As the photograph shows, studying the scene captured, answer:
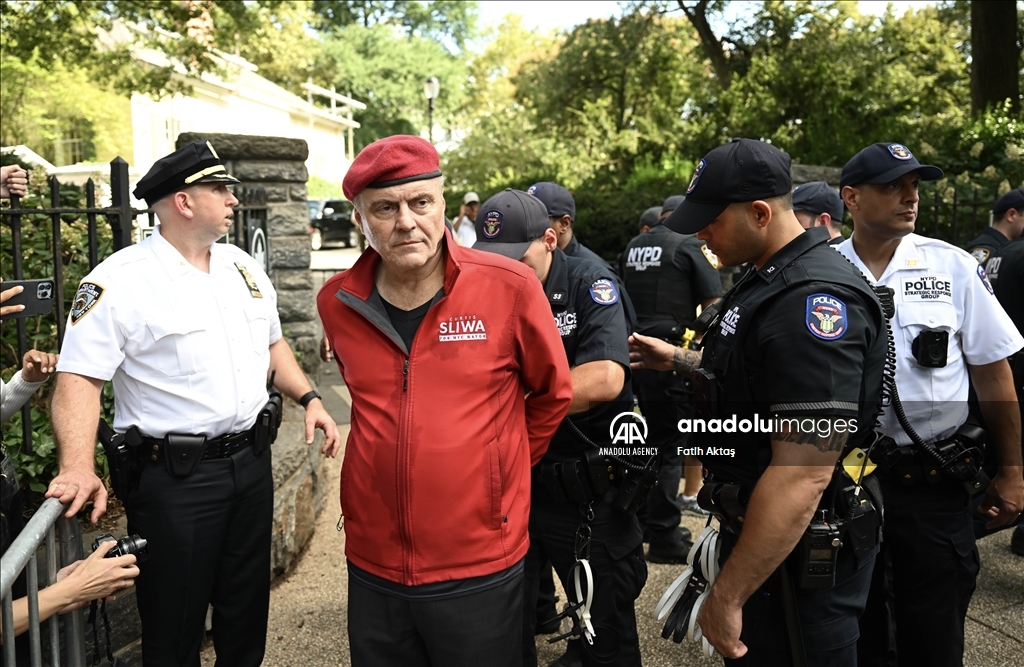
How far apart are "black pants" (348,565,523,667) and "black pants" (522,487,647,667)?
84 cm

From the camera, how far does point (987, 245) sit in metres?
5.35

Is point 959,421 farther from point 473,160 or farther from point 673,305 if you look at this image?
point 473,160

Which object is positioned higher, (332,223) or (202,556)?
(332,223)

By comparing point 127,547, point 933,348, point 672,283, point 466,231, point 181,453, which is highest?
point 466,231

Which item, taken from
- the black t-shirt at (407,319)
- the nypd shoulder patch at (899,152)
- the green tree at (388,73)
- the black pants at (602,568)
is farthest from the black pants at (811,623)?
the green tree at (388,73)

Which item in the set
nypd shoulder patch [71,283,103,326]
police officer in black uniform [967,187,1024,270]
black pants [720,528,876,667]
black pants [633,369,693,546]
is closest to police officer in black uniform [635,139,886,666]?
black pants [720,528,876,667]

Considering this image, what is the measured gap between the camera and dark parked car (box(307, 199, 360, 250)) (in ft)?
94.8

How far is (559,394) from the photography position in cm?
248

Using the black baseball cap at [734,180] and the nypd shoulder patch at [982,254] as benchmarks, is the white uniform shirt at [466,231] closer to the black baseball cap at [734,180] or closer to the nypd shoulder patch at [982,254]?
the nypd shoulder patch at [982,254]

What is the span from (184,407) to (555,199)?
2043mm

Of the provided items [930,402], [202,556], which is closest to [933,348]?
[930,402]

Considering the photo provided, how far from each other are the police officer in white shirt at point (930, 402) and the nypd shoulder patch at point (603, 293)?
103 centimetres

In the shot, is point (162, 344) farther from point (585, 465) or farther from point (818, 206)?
point (818, 206)

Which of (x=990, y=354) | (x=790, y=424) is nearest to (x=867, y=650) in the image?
(x=990, y=354)
